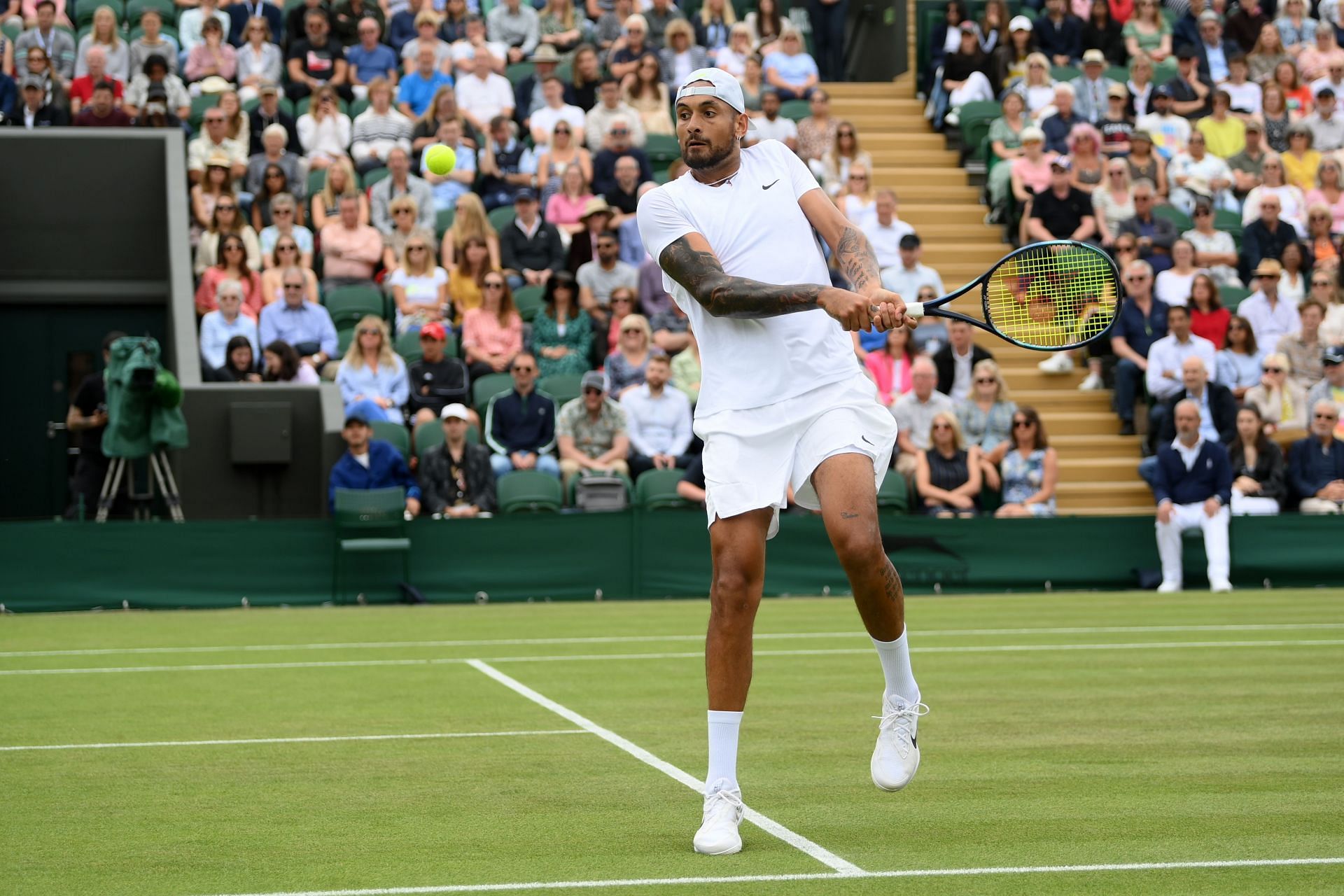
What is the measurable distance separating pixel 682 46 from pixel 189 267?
645cm

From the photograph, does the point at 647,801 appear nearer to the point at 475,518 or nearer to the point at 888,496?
the point at 475,518

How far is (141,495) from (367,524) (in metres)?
2.84

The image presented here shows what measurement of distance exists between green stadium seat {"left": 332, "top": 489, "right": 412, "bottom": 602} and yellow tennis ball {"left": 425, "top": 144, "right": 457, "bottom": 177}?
3.08m

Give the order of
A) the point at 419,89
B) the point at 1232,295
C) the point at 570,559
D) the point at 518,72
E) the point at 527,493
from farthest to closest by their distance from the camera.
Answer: the point at 518,72, the point at 419,89, the point at 1232,295, the point at 527,493, the point at 570,559

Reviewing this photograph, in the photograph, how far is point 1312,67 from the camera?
2262 cm

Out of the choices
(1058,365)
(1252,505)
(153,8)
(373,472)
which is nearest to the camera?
(373,472)

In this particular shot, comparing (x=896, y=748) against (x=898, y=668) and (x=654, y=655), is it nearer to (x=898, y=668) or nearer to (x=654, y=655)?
(x=898, y=668)

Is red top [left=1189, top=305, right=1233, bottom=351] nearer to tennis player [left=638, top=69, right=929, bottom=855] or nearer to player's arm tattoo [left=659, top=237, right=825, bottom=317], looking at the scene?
tennis player [left=638, top=69, right=929, bottom=855]

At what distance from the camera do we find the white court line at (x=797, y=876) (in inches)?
176

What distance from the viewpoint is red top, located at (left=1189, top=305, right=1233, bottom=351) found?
17641 mm

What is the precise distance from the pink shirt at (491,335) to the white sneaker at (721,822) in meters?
12.1

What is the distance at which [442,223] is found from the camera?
59.5 ft

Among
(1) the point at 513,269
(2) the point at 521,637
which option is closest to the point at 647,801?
(2) the point at 521,637

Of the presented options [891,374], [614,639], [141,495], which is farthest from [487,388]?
[614,639]
